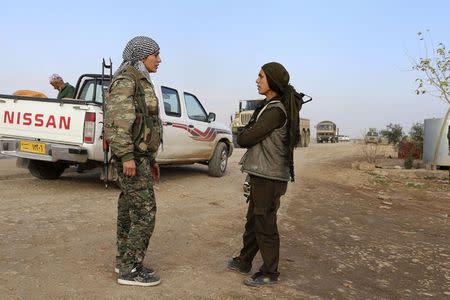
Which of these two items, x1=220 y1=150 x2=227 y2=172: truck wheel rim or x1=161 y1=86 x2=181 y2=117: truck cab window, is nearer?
x1=161 y1=86 x2=181 y2=117: truck cab window

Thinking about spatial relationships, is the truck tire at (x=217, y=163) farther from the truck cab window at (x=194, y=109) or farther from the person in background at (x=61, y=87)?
the person in background at (x=61, y=87)

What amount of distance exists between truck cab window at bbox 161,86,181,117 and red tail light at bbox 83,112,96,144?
1945 millimetres

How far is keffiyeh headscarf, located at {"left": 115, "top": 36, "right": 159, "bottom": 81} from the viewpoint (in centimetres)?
355

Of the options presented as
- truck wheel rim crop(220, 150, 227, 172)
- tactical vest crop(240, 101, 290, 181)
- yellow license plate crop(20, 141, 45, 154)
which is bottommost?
truck wheel rim crop(220, 150, 227, 172)

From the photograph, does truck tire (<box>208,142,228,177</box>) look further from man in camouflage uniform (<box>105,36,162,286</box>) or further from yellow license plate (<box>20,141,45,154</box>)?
man in camouflage uniform (<box>105,36,162,286</box>)

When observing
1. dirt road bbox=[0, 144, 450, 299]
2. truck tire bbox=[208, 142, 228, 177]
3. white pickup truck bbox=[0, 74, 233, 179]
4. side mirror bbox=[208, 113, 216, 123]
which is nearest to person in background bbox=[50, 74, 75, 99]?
white pickup truck bbox=[0, 74, 233, 179]

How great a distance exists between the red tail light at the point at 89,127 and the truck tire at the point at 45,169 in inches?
66.9

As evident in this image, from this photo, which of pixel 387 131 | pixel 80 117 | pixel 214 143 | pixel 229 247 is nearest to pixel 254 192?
pixel 229 247

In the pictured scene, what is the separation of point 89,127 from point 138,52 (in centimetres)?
386

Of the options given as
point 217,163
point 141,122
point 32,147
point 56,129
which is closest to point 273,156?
point 141,122

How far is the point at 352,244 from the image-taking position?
5.57 m

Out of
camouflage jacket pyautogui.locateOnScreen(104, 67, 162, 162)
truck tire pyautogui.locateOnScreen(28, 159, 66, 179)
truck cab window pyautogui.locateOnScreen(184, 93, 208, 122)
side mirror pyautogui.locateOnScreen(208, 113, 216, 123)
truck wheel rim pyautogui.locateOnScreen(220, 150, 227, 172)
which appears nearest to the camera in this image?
camouflage jacket pyautogui.locateOnScreen(104, 67, 162, 162)

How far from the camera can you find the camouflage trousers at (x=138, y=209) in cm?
347

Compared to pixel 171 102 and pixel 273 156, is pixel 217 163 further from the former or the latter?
pixel 273 156
